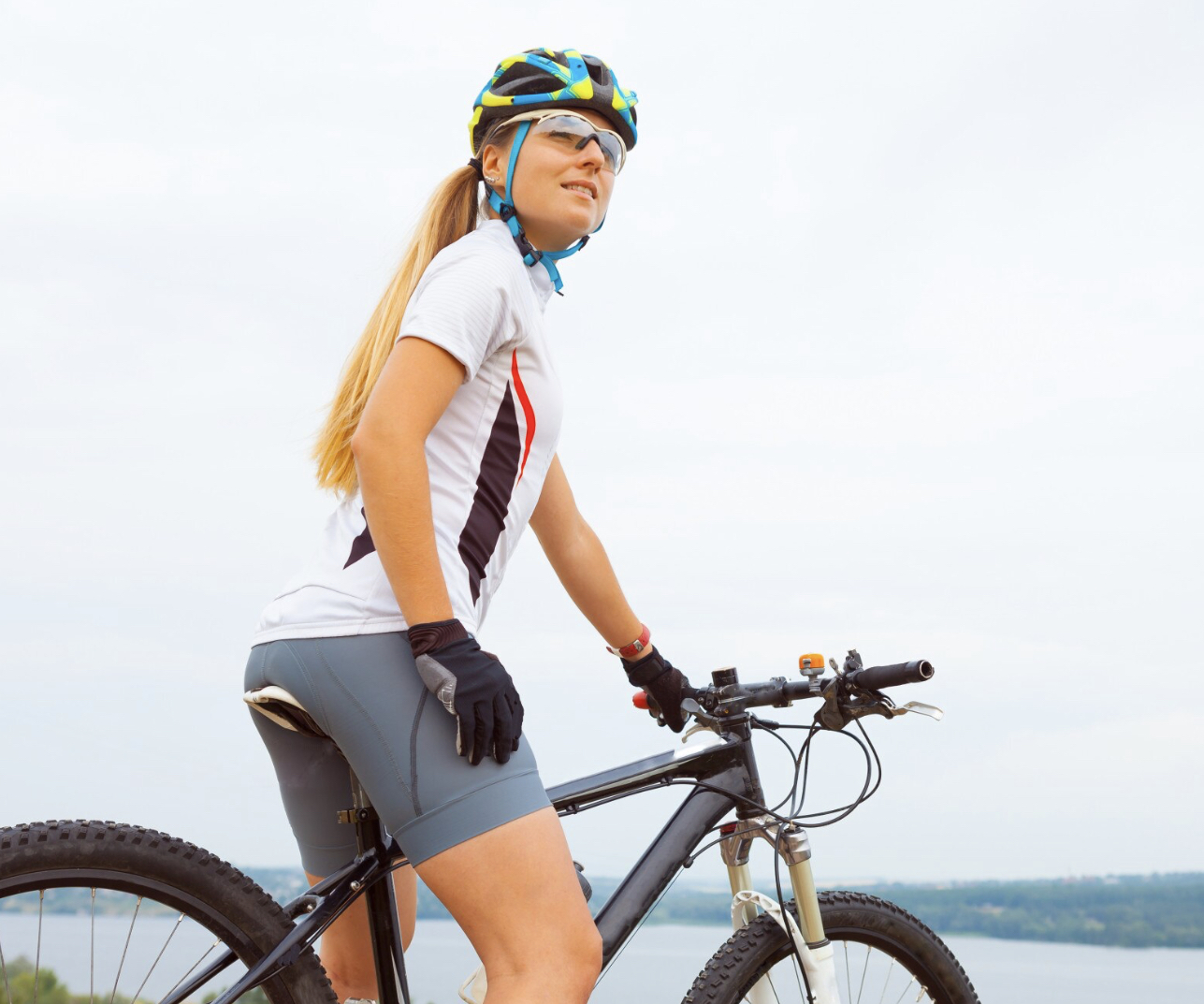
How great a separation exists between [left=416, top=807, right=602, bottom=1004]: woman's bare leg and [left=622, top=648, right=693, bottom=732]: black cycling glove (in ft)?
2.77

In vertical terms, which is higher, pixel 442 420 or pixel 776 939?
pixel 442 420

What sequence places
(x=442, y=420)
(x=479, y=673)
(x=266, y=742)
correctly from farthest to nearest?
(x=266, y=742), (x=442, y=420), (x=479, y=673)

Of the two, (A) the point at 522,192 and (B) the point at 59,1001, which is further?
(A) the point at 522,192

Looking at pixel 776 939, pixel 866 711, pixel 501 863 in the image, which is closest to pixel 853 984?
pixel 776 939

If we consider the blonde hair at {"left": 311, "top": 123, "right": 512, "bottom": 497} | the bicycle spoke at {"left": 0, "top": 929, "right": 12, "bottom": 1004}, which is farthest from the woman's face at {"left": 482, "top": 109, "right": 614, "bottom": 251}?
the bicycle spoke at {"left": 0, "top": 929, "right": 12, "bottom": 1004}

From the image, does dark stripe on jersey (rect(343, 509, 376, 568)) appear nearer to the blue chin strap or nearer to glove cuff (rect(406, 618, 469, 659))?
glove cuff (rect(406, 618, 469, 659))

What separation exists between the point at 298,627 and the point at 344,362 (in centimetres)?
58

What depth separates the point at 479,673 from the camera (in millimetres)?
1896


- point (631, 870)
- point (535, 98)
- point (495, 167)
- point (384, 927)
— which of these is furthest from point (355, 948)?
point (535, 98)

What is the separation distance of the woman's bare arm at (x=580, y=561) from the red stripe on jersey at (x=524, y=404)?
57 centimetres

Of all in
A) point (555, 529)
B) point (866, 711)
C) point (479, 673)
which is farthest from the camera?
point (555, 529)

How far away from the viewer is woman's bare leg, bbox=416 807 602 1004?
1901 mm

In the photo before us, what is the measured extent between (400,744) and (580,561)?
2.98 feet

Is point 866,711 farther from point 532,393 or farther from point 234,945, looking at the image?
point 234,945
